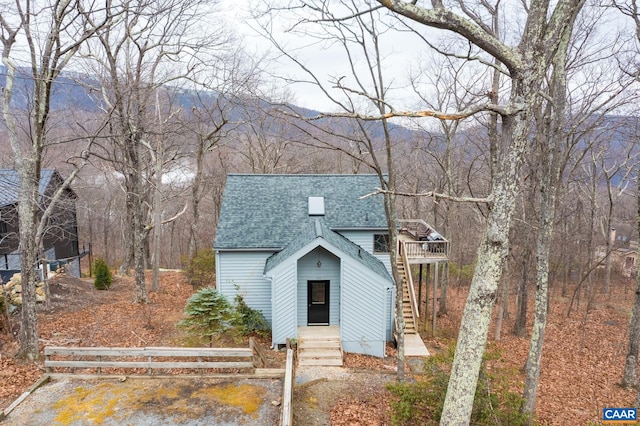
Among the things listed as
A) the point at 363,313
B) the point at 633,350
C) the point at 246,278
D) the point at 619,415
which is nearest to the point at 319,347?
the point at 363,313

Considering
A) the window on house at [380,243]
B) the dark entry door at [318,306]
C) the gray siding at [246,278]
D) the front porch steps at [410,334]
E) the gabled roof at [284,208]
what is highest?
the gabled roof at [284,208]

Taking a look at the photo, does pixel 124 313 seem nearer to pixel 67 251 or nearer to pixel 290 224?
pixel 290 224

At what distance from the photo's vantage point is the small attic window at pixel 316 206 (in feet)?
51.7

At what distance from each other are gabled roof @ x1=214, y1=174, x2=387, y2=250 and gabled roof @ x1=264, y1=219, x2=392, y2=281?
539mm

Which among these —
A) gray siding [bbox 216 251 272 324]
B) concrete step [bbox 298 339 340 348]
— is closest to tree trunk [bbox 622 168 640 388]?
concrete step [bbox 298 339 340 348]

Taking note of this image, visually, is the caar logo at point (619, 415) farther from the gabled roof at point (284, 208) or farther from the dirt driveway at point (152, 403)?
→ the gabled roof at point (284, 208)

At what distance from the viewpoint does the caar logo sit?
30.6ft

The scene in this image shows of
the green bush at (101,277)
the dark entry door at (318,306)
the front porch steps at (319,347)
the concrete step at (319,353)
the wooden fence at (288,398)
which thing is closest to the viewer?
the wooden fence at (288,398)

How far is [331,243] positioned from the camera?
12.8 metres

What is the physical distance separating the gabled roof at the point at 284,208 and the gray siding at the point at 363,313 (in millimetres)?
2633

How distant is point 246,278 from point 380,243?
5537 mm

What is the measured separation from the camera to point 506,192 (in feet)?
16.9

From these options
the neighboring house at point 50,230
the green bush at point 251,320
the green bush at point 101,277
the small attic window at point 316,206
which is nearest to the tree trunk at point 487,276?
the green bush at point 251,320

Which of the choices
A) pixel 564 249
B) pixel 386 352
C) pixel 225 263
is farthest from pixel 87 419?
pixel 564 249
